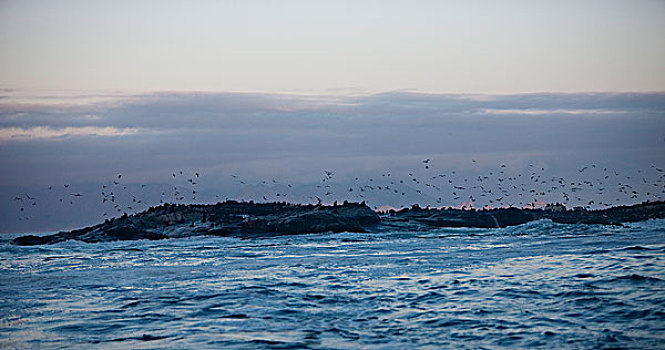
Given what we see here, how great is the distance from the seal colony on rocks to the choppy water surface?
3386cm

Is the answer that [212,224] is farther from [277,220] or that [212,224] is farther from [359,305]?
[359,305]

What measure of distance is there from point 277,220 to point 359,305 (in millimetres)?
45365

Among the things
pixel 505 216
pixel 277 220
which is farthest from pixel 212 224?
pixel 505 216

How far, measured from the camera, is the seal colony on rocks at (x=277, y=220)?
58.4 metres

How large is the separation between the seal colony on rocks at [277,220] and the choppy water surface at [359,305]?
111 feet

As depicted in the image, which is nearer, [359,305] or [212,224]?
[359,305]

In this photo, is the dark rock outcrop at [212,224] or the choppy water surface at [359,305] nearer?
the choppy water surface at [359,305]

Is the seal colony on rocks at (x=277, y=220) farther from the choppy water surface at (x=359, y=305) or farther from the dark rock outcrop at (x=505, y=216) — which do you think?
the choppy water surface at (x=359, y=305)

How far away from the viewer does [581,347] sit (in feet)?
33.6

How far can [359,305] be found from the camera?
1488cm

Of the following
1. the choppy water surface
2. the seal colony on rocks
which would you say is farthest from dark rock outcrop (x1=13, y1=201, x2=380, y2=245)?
the choppy water surface

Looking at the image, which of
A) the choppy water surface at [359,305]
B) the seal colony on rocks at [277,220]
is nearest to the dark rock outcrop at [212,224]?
the seal colony on rocks at [277,220]

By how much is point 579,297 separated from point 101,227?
186 feet

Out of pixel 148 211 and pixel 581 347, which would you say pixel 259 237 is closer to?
pixel 148 211
